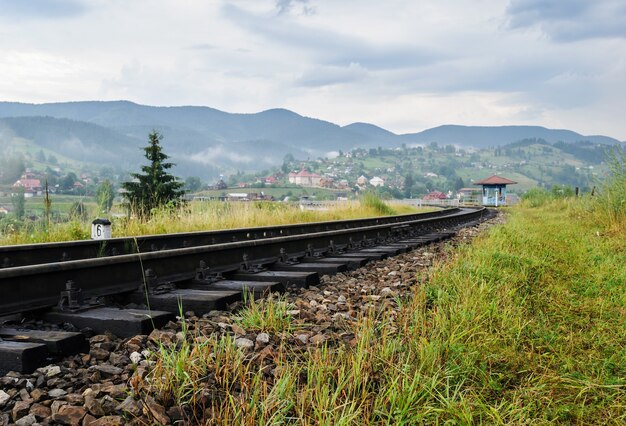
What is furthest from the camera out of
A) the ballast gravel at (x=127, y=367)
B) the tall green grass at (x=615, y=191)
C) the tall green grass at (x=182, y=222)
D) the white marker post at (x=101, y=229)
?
the tall green grass at (x=615, y=191)

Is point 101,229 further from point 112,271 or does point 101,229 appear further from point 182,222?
point 182,222

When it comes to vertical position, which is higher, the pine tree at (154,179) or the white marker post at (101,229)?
the pine tree at (154,179)

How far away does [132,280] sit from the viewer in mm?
5266

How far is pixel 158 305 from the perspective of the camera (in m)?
4.82

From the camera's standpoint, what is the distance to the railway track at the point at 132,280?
381 cm

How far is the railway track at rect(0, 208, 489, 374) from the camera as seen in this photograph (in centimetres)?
381

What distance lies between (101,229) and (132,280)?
3463mm

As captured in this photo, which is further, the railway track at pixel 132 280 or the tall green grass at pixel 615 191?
the tall green grass at pixel 615 191

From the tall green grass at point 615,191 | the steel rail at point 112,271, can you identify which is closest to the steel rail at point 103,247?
the steel rail at point 112,271

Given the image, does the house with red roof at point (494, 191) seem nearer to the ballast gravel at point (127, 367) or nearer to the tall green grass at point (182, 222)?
the tall green grass at point (182, 222)

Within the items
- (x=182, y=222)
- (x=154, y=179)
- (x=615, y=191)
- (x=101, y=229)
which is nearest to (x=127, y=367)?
(x=101, y=229)

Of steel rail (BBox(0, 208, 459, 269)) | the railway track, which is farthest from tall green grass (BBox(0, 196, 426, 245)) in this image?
the railway track

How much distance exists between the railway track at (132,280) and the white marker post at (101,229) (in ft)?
1.54

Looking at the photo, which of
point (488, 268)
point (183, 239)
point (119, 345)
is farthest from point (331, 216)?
point (119, 345)
